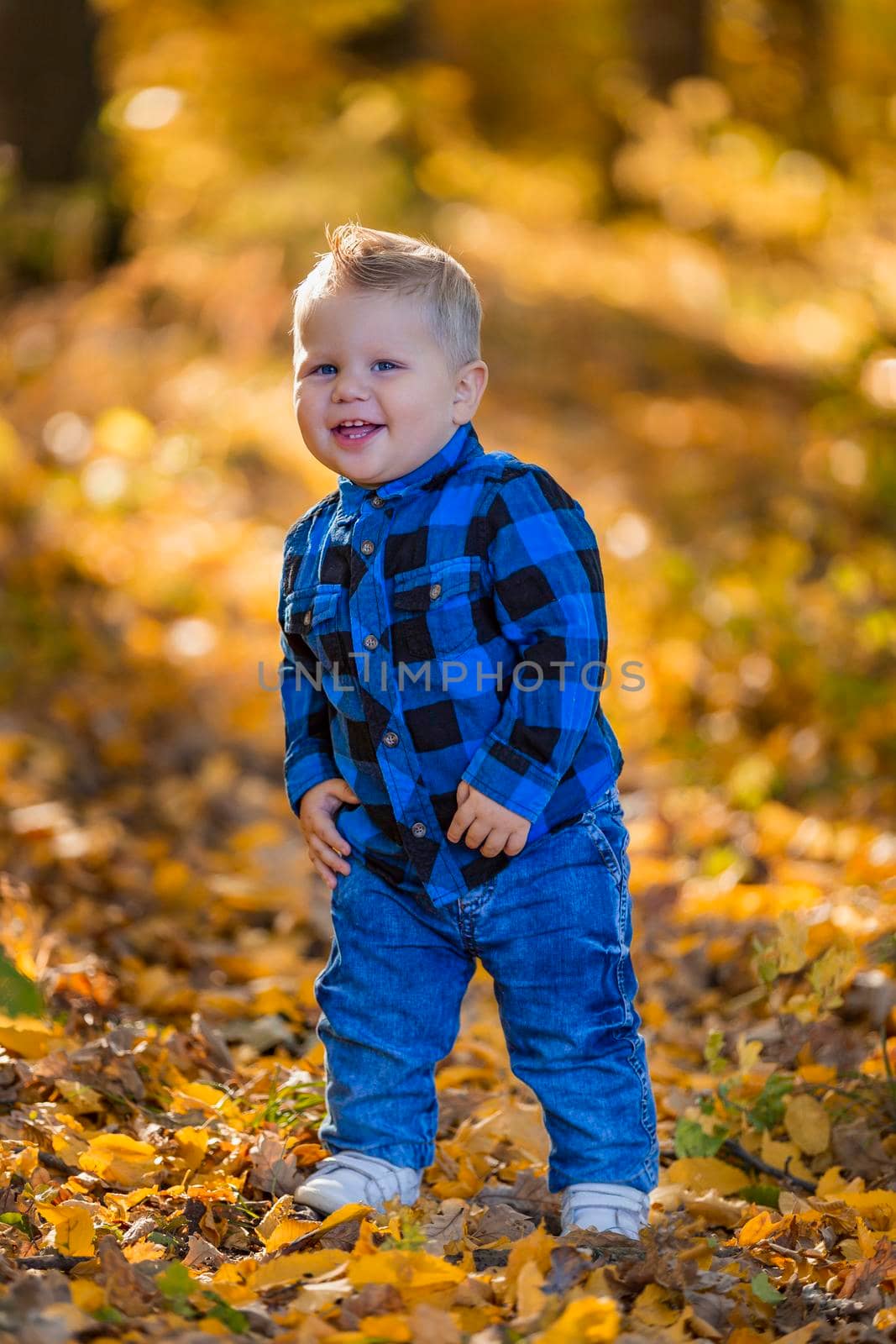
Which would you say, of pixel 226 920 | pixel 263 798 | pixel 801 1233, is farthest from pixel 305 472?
pixel 801 1233

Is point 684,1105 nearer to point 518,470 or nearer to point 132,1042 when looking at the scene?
point 132,1042

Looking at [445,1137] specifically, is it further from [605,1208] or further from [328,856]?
[328,856]

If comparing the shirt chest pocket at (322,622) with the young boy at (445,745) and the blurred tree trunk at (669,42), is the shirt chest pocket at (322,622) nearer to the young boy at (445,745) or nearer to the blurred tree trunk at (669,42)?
the young boy at (445,745)

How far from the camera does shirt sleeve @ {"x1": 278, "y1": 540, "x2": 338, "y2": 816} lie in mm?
2307

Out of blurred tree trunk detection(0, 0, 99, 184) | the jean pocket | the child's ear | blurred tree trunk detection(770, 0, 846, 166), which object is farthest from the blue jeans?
blurred tree trunk detection(770, 0, 846, 166)

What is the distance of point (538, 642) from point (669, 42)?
34.9 ft

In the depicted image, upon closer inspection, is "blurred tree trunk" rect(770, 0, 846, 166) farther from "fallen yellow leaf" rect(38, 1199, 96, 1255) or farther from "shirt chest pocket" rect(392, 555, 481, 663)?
"fallen yellow leaf" rect(38, 1199, 96, 1255)

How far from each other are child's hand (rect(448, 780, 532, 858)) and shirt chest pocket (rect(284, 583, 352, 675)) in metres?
0.30

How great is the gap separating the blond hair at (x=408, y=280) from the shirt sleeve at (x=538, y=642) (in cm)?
25

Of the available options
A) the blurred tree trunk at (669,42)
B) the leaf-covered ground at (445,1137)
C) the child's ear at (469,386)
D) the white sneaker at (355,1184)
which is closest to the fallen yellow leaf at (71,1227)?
the leaf-covered ground at (445,1137)

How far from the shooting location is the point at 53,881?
11.8 feet

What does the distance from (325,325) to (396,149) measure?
10.3 m

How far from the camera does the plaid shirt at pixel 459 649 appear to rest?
203 cm

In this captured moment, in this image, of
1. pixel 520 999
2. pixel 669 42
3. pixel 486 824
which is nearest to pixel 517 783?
pixel 486 824
